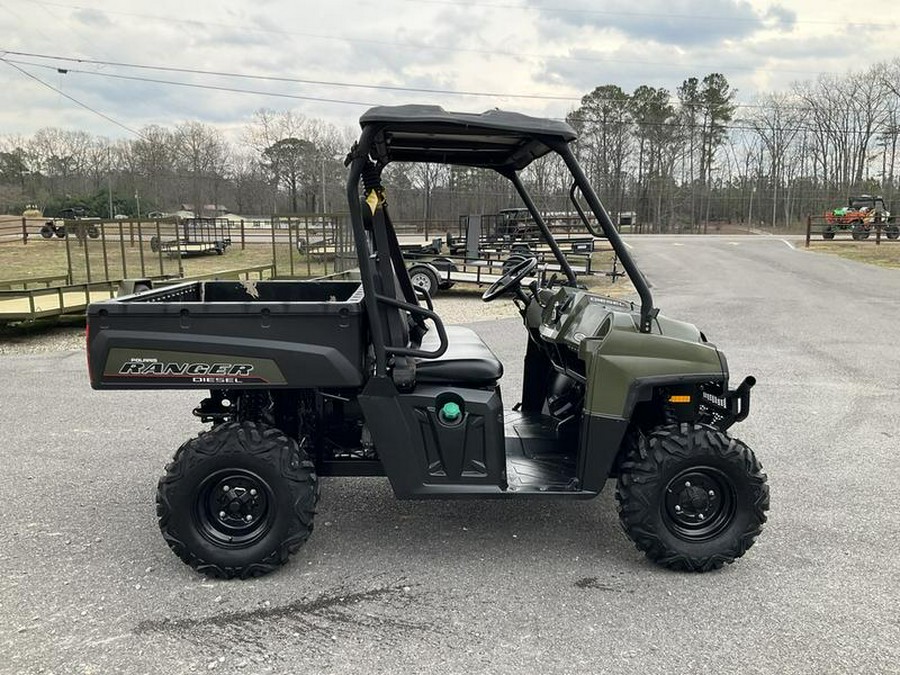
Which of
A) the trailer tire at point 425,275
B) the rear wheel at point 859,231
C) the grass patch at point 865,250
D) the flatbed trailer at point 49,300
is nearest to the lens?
the flatbed trailer at point 49,300

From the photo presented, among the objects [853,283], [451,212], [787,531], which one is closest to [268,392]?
[787,531]

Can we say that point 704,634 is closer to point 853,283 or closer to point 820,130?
point 853,283

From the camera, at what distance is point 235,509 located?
308cm

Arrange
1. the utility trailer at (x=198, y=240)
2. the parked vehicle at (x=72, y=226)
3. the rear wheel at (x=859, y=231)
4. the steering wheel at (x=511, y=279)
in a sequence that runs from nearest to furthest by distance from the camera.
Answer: the steering wheel at (x=511, y=279) → the parked vehicle at (x=72, y=226) → the utility trailer at (x=198, y=240) → the rear wheel at (x=859, y=231)

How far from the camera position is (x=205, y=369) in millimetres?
2992

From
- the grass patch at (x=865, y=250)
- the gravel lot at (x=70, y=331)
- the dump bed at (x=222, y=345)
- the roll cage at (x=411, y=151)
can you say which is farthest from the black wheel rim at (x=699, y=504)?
the grass patch at (x=865, y=250)

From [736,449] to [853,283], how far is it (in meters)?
14.8

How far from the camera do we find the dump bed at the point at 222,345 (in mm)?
2963

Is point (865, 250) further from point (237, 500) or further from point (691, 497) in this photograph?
point (237, 500)

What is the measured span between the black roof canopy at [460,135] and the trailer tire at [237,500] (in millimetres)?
1476

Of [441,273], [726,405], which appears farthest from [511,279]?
[441,273]

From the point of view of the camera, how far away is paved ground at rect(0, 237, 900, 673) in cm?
253

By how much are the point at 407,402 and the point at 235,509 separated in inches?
36.3

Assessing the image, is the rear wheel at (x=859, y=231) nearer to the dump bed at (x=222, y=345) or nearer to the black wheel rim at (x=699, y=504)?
the black wheel rim at (x=699, y=504)
